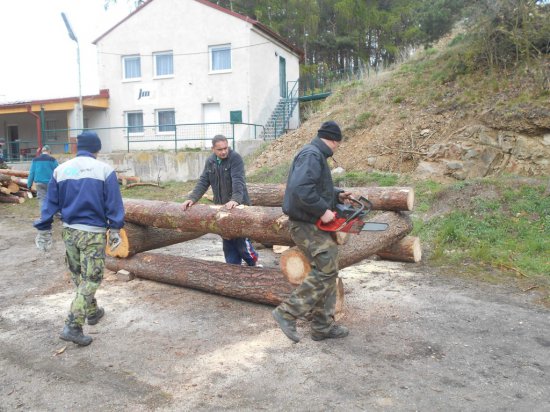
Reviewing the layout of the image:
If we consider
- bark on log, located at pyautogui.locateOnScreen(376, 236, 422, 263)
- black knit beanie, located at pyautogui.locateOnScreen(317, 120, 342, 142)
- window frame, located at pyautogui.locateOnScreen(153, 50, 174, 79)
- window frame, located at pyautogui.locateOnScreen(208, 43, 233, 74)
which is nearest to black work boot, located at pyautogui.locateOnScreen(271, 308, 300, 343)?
black knit beanie, located at pyautogui.locateOnScreen(317, 120, 342, 142)

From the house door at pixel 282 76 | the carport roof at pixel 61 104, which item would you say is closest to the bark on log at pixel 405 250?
the house door at pixel 282 76

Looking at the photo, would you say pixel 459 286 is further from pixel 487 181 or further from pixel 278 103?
pixel 278 103

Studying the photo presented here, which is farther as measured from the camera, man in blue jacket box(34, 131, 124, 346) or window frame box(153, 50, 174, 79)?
window frame box(153, 50, 174, 79)

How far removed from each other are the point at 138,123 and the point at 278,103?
668cm

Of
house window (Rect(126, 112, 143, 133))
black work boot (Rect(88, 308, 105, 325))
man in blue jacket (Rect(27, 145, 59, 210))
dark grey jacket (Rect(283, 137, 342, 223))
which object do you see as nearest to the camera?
dark grey jacket (Rect(283, 137, 342, 223))

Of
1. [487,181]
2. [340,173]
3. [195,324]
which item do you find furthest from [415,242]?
[340,173]

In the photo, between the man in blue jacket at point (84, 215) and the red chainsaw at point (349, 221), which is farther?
the man in blue jacket at point (84, 215)

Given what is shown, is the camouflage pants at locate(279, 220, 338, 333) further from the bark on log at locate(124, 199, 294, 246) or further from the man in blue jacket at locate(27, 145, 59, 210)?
the man in blue jacket at locate(27, 145, 59, 210)

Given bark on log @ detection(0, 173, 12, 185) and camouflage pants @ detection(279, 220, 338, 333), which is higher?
bark on log @ detection(0, 173, 12, 185)

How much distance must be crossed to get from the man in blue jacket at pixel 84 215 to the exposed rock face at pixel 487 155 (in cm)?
840

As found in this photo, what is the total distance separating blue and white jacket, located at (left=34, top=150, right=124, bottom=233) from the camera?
439 centimetres

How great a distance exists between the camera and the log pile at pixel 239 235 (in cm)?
528

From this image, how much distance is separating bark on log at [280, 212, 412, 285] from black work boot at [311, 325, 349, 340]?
59 centimetres

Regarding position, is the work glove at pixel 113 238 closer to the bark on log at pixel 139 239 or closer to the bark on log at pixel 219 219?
the bark on log at pixel 219 219
